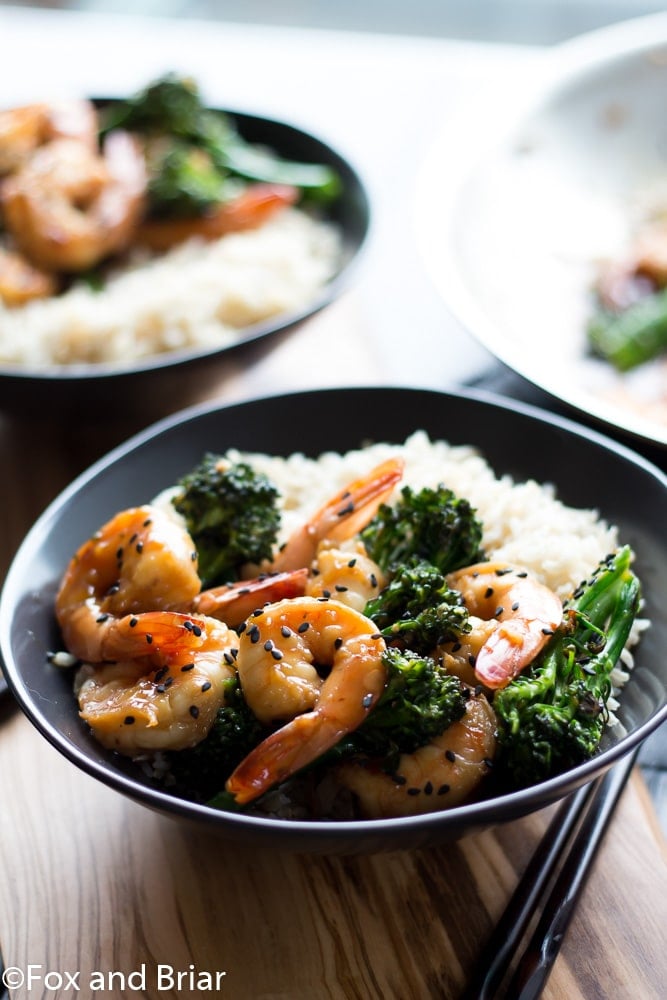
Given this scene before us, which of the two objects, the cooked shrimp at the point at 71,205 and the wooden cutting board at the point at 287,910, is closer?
the wooden cutting board at the point at 287,910

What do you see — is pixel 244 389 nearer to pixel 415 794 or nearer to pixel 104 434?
pixel 104 434

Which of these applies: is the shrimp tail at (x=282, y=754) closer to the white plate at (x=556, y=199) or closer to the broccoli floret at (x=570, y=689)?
the broccoli floret at (x=570, y=689)

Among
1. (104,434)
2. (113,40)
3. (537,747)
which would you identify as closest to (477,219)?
(104,434)

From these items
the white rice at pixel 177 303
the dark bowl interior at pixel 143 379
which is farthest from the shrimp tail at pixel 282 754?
the white rice at pixel 177 303

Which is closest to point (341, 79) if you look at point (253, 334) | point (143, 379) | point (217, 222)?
point (217, 222)

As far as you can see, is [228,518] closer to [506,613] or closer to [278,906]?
[506,613]

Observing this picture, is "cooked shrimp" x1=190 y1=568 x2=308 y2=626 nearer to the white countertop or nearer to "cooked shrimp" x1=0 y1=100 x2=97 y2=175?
the white countertop
